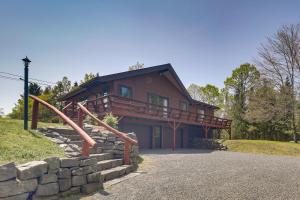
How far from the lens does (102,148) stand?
26.8 feet

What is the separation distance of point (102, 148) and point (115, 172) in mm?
1666

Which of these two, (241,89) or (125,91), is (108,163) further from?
(241,89)

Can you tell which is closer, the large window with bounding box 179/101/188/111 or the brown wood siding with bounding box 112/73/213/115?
the brown wood siding with bounding box 112/73/213/115

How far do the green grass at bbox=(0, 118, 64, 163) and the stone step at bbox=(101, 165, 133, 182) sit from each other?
1.31 m

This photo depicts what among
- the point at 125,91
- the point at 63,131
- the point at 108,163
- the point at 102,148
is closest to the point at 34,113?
the point at 63,131

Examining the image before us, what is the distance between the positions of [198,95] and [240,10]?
134ft

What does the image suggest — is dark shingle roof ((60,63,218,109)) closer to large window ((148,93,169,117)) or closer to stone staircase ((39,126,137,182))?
large window ((148,93,169,117))

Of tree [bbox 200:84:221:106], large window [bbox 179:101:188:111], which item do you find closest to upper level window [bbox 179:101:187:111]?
large window [bbox 179:101:188:111]

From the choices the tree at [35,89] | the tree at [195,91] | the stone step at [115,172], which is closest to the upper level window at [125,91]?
the stone step at [115,172]

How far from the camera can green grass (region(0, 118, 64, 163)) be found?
5414 millimetres

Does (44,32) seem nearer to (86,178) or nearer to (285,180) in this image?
(86,178)

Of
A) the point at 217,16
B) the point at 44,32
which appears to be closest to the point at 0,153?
the point at 44,32

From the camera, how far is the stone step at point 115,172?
6.34 metres

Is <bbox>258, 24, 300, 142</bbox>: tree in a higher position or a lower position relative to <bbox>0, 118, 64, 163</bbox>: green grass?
higher
